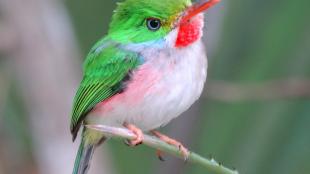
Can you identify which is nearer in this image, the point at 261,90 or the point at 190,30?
the point at 190,30

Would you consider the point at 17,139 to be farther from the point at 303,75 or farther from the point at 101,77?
the point at 303,75

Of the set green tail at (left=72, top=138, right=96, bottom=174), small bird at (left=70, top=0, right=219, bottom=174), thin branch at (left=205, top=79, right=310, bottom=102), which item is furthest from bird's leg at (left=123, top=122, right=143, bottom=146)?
thin branch at (left=205, top=79, right=310, bottom=102)

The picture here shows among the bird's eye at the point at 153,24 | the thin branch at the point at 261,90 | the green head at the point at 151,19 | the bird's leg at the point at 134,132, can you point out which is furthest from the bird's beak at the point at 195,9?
the thin branch at the point at 261,90

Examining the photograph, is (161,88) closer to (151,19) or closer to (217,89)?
(151,19)

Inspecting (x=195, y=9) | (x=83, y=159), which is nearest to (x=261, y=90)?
(x=83, y=159)

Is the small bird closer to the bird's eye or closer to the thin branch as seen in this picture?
the bird's eye

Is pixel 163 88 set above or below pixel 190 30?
below

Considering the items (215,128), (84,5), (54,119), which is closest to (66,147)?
(54,119)
